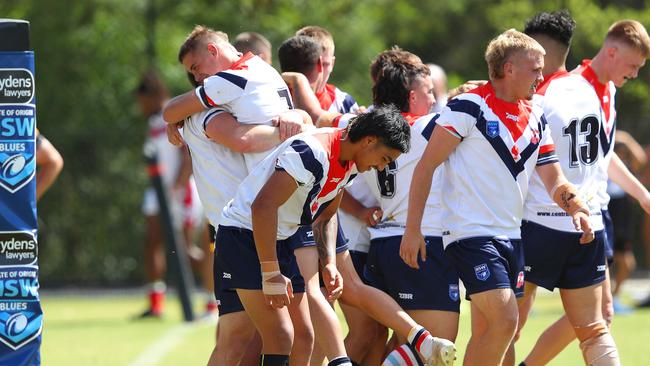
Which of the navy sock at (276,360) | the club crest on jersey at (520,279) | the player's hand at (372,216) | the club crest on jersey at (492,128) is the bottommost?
the navy sock at (276,360)

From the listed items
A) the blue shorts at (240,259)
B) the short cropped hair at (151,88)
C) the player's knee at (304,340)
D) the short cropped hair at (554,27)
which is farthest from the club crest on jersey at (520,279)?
the short cropped hair at (151,88)

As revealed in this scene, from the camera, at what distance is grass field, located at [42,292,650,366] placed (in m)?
10.3

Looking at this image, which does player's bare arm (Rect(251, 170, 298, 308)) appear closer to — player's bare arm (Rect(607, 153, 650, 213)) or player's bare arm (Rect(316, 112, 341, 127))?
player's bare arm (Rect(316, 112, 341, 127))

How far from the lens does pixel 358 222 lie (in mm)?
7898

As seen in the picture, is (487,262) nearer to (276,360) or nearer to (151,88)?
(276,360)

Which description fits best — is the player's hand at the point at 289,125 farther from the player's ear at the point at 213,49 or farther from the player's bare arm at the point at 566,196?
the player's bare arm at the point at 566,196

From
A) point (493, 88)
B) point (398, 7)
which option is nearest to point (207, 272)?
point (493, 88)

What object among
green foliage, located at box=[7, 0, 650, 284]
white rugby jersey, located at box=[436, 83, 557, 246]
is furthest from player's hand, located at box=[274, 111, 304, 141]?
green foliage, located at box=[7, 0, 650, 284]

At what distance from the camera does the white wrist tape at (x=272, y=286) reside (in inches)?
244

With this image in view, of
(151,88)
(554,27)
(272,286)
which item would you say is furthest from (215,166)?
(151,88)

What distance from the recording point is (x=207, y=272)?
12836mm

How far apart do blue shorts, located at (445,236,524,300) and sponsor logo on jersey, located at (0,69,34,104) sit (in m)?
2.46

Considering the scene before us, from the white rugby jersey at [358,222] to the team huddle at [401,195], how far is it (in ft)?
0.04

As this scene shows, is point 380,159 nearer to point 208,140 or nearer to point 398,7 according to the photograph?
point 208,140
